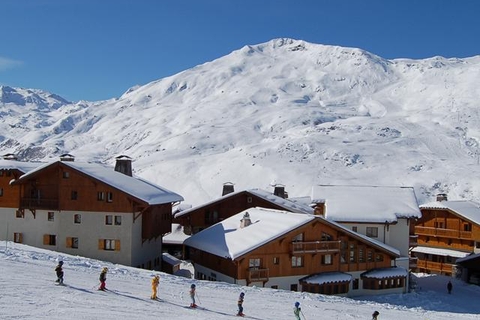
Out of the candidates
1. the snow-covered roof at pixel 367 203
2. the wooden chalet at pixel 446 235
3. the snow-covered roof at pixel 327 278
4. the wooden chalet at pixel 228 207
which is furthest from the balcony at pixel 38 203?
the wooden chalet at pixel 446 235

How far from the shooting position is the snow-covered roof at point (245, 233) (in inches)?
1378

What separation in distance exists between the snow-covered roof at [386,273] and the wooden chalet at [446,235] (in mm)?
16176

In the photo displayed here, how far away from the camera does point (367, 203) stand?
44.4m

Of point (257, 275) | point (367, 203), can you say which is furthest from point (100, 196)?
point (367, 203)

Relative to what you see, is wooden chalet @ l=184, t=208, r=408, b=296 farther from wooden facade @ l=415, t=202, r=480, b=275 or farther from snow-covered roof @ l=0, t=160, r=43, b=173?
wooden facade @ l=415, t=202, r=480, b=275

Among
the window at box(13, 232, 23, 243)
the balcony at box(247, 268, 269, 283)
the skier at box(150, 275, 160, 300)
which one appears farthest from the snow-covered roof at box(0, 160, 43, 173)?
the skier at box(150, 275, 160, 300)

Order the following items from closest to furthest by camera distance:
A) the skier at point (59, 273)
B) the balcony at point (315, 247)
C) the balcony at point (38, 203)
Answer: the skier at point (59, 273) → the balcony at point (315, 247) → the balcony at point (38, 203)

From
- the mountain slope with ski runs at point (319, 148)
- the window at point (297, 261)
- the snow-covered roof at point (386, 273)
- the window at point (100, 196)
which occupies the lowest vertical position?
the snow-covered roof at point (386, 273)

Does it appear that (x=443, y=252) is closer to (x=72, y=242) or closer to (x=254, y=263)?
(x=254, y=263)

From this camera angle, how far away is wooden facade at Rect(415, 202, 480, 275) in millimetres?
53219

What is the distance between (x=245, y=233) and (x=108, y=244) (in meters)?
9.70

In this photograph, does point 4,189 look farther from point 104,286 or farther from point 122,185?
point 104,286

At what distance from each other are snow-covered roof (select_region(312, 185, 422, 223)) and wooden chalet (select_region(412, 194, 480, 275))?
413 inches

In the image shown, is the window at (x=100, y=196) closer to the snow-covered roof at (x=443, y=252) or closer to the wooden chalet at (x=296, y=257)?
the wooden chalet at (x=296, y=257)
